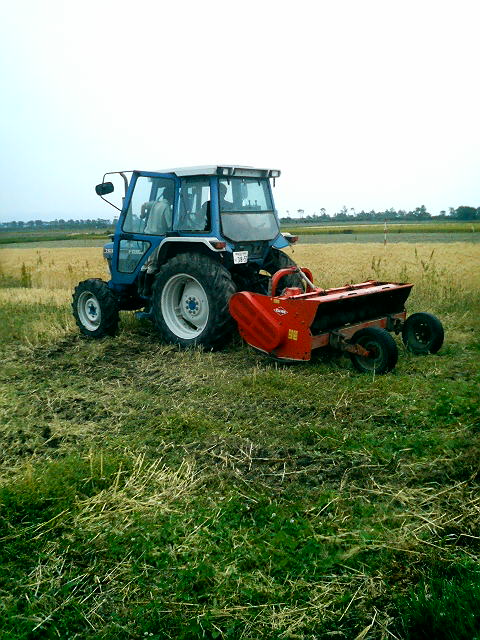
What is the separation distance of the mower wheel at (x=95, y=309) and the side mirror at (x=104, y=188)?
1.23 meters

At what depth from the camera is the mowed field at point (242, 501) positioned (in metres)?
2.59

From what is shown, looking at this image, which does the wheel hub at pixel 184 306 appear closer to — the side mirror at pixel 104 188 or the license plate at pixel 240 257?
the license plate at pixel 240 257

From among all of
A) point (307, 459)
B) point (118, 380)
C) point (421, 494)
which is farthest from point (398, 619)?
point (118, 380)

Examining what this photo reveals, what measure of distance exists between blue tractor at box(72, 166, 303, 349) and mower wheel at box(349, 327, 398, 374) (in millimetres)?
1592

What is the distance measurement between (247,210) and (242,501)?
188 inches

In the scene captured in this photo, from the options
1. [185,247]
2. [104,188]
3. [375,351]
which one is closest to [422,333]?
[375,351]

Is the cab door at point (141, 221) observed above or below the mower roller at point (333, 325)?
above

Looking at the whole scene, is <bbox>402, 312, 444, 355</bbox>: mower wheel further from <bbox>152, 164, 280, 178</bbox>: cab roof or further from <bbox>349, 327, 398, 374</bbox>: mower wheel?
<bbox>152, 164, 280, 178</bbox>: cab roof

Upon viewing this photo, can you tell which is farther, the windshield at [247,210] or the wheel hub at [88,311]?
the wheel hub at [88,311]

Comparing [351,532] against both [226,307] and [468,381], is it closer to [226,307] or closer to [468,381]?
[468,381]

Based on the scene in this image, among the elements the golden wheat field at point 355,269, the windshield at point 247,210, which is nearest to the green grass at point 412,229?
the golden wheat field at point 355,269

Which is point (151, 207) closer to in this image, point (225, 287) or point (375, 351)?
point (225, 287)

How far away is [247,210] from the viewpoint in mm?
7574

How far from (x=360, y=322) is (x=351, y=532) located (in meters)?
3.67
